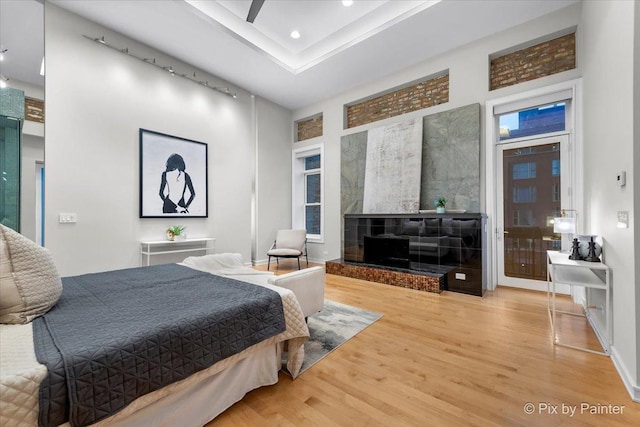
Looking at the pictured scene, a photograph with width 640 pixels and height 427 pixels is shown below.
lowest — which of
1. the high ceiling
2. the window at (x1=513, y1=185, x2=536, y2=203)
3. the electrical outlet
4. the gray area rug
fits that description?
the gray area rug

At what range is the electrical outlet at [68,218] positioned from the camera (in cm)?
345

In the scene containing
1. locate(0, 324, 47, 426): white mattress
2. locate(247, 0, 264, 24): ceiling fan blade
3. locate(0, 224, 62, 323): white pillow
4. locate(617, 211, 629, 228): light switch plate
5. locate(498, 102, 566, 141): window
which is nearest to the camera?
locate(0, 324, 47, 426): white mattress

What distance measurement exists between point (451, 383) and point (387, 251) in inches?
125

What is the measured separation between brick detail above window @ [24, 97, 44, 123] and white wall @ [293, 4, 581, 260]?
439cm

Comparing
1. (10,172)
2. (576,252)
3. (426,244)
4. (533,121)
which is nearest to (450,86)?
(533,121)

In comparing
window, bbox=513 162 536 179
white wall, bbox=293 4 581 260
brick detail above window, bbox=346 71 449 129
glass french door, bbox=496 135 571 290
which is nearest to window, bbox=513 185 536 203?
glass french door, bbox=496 135 571 290

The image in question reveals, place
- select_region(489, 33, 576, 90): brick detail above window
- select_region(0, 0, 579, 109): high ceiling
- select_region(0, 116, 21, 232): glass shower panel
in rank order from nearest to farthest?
select_region(0, 116, 21, 232): glass shower panel < select_region(0, 0, 579, 109): high ceiling < select_region(489, 33, 576, 90): brick detail above window

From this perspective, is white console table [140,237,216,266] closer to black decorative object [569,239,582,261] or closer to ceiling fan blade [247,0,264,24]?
ceiling fan blade [247,0,264,24]

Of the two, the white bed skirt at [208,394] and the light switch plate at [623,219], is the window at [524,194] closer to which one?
the light switch plate at [623,219]

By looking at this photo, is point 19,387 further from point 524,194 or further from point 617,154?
point 524,194

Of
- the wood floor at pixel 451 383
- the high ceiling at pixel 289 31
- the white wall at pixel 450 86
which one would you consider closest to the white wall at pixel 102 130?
the high ceiling at pixel 289 31

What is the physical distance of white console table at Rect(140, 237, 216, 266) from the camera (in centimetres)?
413

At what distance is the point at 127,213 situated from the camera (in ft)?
13.2

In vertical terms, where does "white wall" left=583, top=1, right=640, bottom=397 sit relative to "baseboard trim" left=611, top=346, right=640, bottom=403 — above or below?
above
